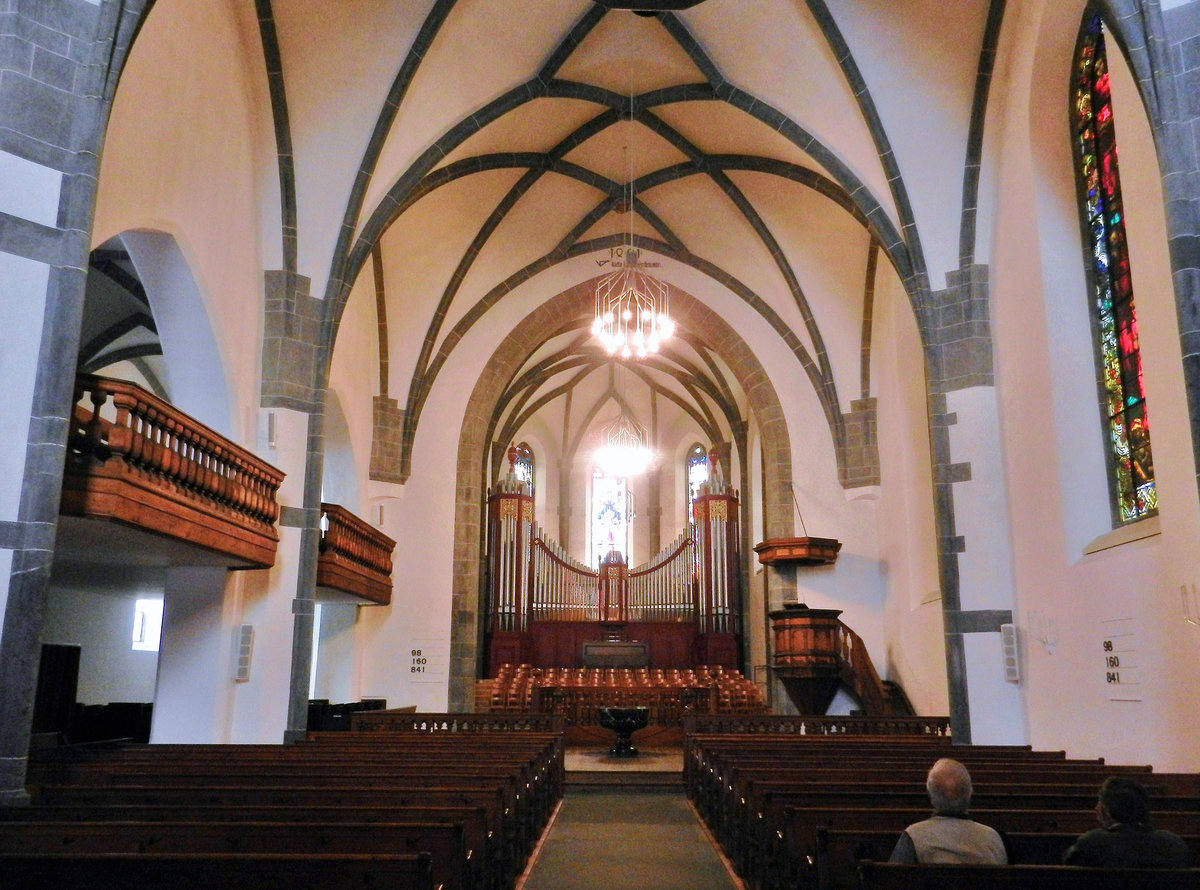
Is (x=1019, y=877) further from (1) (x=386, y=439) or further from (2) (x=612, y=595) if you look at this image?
(2) (x=612, y=595)

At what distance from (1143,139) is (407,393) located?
12.6 metres

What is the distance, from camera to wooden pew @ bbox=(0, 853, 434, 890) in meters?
3.63

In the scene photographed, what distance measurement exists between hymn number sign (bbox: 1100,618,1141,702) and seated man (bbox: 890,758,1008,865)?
560cm

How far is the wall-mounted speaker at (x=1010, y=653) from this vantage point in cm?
1128

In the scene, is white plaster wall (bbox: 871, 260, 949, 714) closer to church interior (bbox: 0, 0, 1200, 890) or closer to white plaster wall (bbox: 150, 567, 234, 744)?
church interior (bbox: 0, 0, 1200, 890)

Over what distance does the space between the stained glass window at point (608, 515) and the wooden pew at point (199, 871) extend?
85.3 ft

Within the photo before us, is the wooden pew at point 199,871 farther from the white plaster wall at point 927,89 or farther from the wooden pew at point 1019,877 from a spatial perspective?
the white plaster wall at point 927,89

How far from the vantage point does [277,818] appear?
4.85 meters

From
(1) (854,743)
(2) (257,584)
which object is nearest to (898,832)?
(1) (854,743)

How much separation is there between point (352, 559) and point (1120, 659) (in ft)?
31.9

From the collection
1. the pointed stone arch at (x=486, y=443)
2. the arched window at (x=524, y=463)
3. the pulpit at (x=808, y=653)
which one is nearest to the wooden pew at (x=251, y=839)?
the pulpit at (x=808, y=653)

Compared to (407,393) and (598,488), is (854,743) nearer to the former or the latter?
(407,393)

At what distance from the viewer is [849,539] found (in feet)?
58.5

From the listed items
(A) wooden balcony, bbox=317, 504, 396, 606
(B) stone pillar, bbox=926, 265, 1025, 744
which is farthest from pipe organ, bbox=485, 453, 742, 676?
(B) stone pillar, bbox=926, 265, 1025, 744
